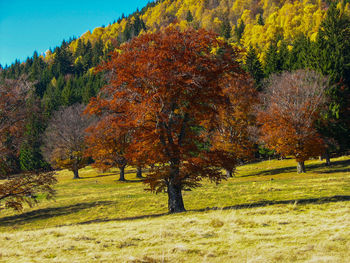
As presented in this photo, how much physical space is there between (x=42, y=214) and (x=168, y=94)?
16.6 m

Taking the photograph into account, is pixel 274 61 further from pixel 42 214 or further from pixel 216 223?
pixel 216 223

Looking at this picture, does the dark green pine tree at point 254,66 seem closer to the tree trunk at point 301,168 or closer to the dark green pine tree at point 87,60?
the tree trunk at point 301,168

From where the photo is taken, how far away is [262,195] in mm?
21562

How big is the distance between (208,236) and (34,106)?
1222 cm

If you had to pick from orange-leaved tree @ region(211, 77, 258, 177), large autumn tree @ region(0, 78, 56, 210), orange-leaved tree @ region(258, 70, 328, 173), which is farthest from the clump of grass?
orange-leaved tree @ region(211, 77, 258, 177)

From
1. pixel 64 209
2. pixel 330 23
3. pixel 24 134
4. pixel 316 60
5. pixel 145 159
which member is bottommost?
pixel 64 209

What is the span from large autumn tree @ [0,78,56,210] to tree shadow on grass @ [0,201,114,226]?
6149 mm

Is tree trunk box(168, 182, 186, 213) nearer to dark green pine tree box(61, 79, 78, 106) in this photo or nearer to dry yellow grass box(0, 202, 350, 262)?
dry yellow grass box(0, 202, 350, 262)

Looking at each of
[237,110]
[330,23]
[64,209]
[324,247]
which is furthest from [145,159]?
[330,23]

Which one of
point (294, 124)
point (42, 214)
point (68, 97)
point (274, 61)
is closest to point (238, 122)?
point (294, 124)

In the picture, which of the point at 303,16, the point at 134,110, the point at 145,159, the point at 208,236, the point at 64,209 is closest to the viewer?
the point at 208,236

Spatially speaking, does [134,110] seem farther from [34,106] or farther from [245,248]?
[245,248]

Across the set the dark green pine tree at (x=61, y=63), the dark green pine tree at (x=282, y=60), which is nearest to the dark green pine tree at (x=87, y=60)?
the dark green pine tree at (x=61, y=63)

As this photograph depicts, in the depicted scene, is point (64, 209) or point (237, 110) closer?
point (64, 209)
